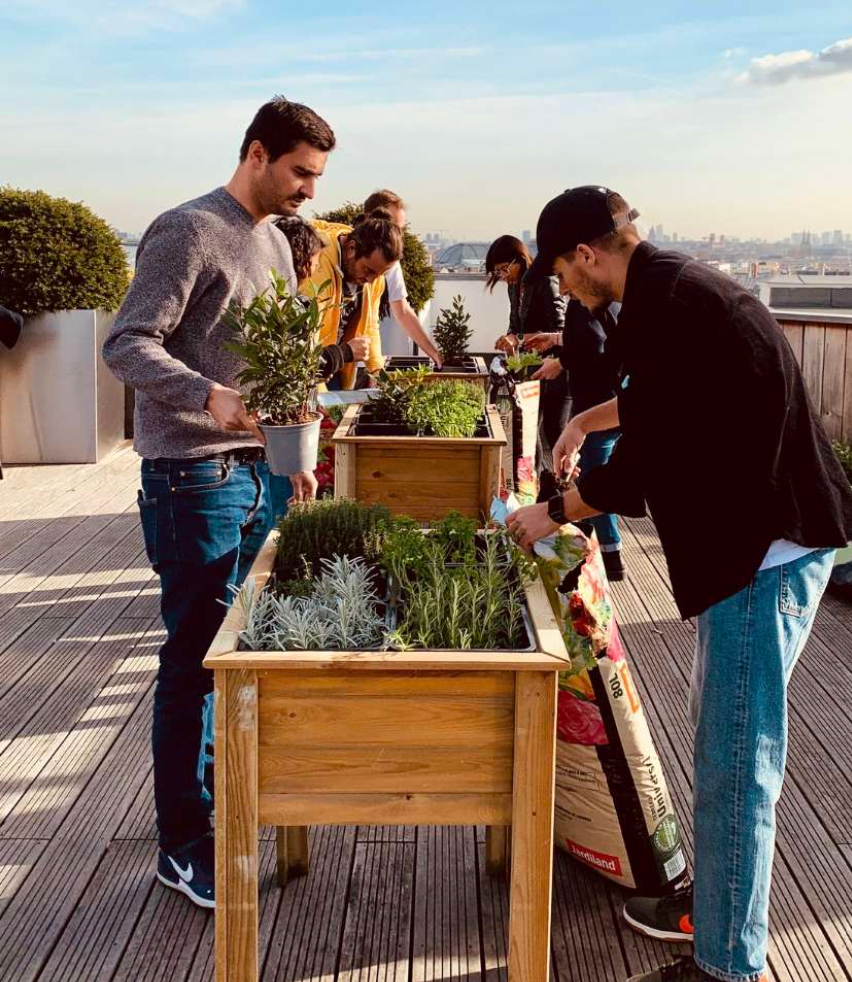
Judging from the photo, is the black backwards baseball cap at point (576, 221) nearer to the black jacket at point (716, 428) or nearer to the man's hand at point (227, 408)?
the black jacket at point (716, 428)

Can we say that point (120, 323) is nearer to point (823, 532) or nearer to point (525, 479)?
point (823, 532)

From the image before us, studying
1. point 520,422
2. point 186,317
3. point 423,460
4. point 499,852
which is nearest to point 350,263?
point 423,460

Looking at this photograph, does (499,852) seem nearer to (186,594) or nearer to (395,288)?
(186,594)

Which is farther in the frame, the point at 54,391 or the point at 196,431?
the point at 54,391

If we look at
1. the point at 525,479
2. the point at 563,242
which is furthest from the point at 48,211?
the point at 563,242

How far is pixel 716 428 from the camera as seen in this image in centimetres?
190

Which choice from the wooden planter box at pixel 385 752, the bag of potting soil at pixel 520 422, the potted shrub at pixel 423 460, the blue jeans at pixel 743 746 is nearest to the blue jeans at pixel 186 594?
the wooden planter box at pixel 385 752

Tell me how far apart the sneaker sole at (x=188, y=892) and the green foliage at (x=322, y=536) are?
787mm

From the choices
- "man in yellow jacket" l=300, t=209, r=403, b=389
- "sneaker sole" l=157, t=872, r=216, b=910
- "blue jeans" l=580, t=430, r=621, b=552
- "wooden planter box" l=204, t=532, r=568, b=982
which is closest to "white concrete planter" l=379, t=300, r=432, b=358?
"blue jeans" l=580, t=430, r=621, b=552

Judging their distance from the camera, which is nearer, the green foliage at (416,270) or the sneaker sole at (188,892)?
the sneaker sole at (188,892)

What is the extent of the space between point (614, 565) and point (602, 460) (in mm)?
533

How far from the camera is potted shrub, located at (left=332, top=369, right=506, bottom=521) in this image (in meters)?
3.91

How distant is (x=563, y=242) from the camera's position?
6.76ft

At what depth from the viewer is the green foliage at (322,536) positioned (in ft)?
7.70
